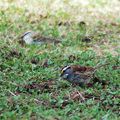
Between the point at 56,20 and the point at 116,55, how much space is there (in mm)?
1389

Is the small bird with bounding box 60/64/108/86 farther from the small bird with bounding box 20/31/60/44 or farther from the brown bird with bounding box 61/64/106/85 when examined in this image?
the small bird with bounding box 20/31/60/44

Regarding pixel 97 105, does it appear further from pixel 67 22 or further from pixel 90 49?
pixel 67 22

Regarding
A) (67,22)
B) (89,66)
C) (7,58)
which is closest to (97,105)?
(89,66)

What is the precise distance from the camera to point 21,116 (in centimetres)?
368

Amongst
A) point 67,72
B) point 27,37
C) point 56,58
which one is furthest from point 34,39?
point 67,72

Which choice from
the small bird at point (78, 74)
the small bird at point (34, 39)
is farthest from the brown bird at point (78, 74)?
the small bird at point (34, 39)

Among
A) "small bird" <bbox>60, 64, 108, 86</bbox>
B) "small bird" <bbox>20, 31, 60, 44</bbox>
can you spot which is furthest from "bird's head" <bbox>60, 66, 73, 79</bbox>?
"small bird" <bbox>20, 31, 60, 44</bbox>

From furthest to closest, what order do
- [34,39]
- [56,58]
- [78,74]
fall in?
1. [34,39]
2. [56,58]
3. [78,74]

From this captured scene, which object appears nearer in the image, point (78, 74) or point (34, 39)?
point (78, 74)

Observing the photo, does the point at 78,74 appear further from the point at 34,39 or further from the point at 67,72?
the point at 34,39

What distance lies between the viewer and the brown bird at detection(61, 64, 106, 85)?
4395mm

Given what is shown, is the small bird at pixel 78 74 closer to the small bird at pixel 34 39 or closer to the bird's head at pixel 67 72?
the bird's head at pixel 67 72

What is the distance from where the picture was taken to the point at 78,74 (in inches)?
174

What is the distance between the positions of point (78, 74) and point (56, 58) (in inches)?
28.2
